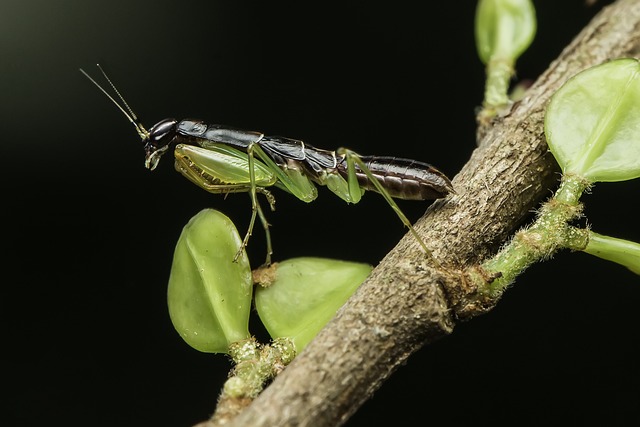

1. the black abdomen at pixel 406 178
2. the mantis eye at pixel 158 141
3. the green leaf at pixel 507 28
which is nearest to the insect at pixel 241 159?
the mantis eye at pixel 158 141

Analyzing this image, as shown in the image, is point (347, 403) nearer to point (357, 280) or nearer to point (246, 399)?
point (246, 399)

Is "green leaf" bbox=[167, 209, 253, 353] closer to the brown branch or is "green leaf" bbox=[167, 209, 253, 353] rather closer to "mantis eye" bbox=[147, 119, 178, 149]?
the brown branch

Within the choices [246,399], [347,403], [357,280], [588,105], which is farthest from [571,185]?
[246,399]

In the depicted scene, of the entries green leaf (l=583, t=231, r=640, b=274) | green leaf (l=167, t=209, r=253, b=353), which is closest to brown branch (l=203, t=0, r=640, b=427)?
green leaf (l=583, t=231, r=640, b=274)

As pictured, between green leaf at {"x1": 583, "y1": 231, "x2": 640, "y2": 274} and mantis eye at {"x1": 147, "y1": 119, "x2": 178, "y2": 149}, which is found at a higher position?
mantis eye at {"x1": 147, "y1": 119, "x2": 178, "y2": 149}

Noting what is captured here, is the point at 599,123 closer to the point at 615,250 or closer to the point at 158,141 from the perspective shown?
the point at 615,250
